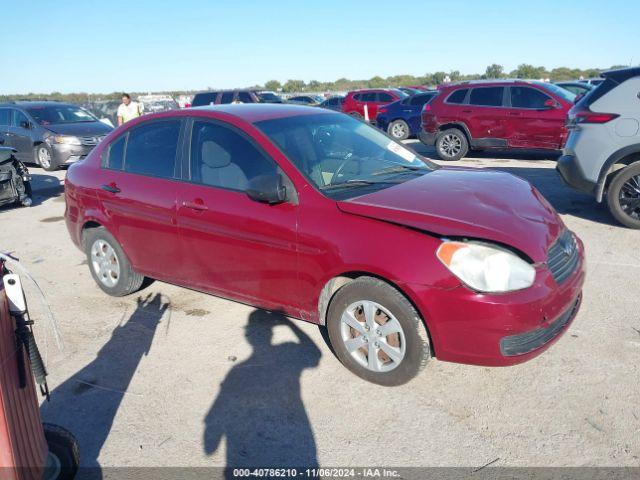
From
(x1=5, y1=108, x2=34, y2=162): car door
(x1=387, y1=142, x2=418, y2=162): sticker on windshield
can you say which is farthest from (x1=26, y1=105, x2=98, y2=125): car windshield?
(x1=387, y1=142, x2=418, y2=162): sticker on windshield

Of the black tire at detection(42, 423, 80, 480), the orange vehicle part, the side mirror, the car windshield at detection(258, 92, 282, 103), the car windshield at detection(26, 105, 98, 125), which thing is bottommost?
the black tire at detection(42, 423, 80, 480)

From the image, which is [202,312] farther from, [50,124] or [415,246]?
[50,124]

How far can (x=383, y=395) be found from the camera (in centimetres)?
324

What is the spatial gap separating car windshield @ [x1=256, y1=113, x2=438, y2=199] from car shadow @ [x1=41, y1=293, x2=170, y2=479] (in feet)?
6.05

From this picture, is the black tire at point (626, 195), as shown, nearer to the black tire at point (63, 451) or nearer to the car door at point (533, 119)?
the car door at point (533, 119)

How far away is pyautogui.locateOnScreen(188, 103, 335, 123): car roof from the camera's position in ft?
13.3

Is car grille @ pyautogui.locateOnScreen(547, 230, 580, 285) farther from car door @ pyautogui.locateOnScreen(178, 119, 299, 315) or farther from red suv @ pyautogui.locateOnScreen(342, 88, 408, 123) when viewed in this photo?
red suv @ pyautogui.locateOnScreen(342, 88, 408, 123)

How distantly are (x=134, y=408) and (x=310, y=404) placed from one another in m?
1.09

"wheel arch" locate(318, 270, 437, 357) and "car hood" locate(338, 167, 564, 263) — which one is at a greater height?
"car hood" locate(338, 167, 564, 263)

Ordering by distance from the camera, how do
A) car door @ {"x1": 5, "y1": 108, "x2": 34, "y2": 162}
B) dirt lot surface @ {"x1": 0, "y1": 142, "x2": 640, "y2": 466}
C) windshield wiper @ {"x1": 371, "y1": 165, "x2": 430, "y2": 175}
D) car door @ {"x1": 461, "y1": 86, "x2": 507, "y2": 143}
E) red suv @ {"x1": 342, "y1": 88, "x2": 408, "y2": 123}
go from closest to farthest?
dirt lot surface @ {"x1": 0, "y1": 142, "x2": 640, "y2": 466}
windshield wiper @ {"x1": 371, "y1": 165, "x2": 430, "y2": 175}
car door @ {"x1": 461, "y1": 86, "x2": 507, "y2": 143}
car door @ {"x1": 5, "y1": 108, "x2": 34, "y2": 162}
red suv @ {"x1": 342, "y1": 88, "x2": 408, "y2": 123}

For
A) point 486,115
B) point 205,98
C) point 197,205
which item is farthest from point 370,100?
point 197,205

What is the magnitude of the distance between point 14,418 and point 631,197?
254 inches

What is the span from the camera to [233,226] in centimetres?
375

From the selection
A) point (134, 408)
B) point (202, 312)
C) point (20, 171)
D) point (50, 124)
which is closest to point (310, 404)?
point (134, 408)
